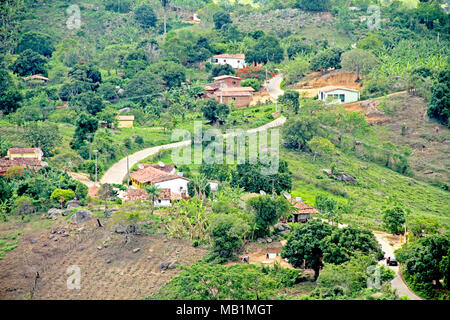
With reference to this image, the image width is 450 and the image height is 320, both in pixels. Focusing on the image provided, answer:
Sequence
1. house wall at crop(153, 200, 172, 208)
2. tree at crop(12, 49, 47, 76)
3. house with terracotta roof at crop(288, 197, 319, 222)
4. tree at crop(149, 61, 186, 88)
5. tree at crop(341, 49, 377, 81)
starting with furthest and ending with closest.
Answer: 1. tree at crop(12, 49, 47, 76)
2. tree at crop(149, 61, 186, 88)
3. tree at crop(341, 49, 377, 81)
4. house wall at crop(153, 200, 172, 208)
5. house with terracotta roof at crop(288, 197, 319, 222)

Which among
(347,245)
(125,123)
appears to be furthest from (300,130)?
(347,245)

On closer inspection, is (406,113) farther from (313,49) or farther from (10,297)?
(10,297)

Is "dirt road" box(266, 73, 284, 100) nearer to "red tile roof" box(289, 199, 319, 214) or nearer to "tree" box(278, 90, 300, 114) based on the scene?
"tree" box(278, 90, 300, 114)

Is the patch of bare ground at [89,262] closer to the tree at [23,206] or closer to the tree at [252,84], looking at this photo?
the tree at [23,206]

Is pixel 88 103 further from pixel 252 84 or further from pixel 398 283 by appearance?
pixel 398 283

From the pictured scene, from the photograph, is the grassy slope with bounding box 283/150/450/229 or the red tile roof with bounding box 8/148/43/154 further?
the red tile roof with bounding box 8/148/43/154

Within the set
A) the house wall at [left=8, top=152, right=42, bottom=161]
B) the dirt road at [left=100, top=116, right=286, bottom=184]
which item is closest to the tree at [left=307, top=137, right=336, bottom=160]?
the dirt road at [left=100, top=116, right=286, bottom=184]
